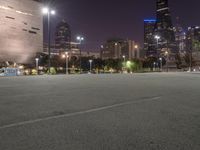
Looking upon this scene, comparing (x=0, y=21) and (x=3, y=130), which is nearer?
(x=3, y=130)

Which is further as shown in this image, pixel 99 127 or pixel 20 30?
pixel 20 30

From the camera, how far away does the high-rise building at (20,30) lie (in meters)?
153

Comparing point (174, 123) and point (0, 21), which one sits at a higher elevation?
point (0, 21)

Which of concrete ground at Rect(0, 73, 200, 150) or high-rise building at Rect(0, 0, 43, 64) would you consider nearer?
concrete ground at Rect(0, 73, 200, 150)

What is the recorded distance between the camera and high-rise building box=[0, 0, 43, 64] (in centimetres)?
15312

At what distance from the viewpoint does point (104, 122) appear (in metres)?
6.33

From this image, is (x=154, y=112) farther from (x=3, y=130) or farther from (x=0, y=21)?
(x=0, y=21)

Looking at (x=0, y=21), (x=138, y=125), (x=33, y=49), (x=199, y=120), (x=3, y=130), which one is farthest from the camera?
(x=33, y=49)

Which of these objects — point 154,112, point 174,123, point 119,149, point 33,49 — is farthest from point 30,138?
point 33,49

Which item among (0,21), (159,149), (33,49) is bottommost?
(159,149)

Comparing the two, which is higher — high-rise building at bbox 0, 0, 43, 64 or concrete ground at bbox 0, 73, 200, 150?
high-rise building at bbox 0, 0, 43, 64

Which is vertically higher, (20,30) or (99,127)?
(20,30)

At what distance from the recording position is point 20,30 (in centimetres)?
16400

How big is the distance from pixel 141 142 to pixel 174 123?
177 cm
